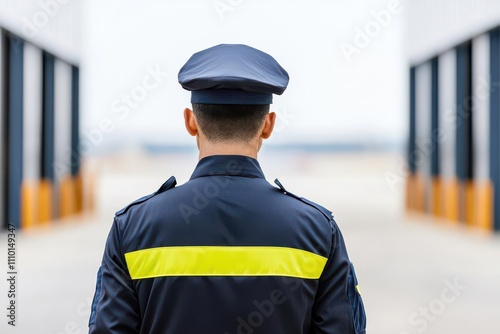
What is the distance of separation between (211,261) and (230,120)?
13.9 inches

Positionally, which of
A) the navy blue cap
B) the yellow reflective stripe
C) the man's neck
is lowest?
the yellow reflective stripe

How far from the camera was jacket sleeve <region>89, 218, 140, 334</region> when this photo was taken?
64.8 inches

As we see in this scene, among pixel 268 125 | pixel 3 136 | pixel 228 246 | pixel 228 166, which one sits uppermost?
Result: pixel 3 136

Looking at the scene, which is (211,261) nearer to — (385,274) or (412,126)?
(385,274)

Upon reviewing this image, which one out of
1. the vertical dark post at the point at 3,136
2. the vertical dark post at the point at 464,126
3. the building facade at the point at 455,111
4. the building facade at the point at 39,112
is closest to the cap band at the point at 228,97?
the building facade at the point at 39,112

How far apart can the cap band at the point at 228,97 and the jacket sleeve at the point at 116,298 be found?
15.0 inches

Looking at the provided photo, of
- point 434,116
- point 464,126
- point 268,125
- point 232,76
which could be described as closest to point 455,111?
point 464,126

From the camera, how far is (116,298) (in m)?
1.65

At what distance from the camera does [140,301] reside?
163 cm

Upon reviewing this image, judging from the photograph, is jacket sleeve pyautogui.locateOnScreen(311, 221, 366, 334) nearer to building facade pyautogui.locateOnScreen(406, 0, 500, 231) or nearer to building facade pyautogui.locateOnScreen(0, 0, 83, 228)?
building facade pyautogui.locateOnScreen(0, 0, 83, 228)

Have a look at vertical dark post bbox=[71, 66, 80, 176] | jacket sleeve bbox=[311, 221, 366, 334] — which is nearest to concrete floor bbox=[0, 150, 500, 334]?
vertical dark post bbox=[71, 66, 80, 176]

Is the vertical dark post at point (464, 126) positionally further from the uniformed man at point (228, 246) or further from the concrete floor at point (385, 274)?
the uniformed man at point (228, 246)

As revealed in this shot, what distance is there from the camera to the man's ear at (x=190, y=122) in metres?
1.73

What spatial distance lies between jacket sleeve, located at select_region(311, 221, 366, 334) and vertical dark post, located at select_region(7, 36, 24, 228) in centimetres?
1062
